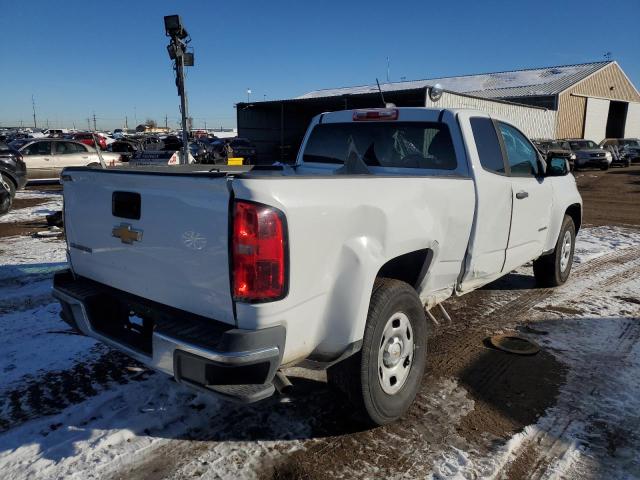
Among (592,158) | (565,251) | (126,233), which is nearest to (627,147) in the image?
(592,158)

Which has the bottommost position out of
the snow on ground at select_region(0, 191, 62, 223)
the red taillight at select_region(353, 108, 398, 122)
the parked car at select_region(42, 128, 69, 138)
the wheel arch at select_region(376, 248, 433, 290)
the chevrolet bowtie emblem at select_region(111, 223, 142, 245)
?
the snow on ground at select_region(0, 191, 62, 223)

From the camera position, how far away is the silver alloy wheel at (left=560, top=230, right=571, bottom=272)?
576 centimetres

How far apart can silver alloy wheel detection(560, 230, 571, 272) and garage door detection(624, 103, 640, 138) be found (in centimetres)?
4688

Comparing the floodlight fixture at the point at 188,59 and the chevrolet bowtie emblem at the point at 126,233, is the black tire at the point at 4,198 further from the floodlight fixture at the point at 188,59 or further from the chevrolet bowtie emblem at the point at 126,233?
the chevrolet bowtie emblem at the point at 126,233

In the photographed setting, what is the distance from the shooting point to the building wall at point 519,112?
2136cm

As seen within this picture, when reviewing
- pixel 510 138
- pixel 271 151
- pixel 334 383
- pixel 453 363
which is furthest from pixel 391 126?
pixel 271 151

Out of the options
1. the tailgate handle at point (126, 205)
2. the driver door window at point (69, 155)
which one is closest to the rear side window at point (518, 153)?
the tailgate handle at point (126, 205)

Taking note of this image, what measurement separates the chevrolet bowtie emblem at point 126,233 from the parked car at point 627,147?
33.3m

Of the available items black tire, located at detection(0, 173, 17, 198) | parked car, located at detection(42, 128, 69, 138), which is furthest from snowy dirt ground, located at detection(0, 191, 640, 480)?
parked car, located at detection(42, 128, 69, 138)

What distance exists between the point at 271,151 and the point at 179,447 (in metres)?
33.9

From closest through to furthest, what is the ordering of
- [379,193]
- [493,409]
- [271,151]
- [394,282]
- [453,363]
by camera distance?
[379,193] → [394,282] → [493,409] → [453,363] → [271,151]

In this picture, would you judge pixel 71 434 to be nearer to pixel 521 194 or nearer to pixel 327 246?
pixel 327 246

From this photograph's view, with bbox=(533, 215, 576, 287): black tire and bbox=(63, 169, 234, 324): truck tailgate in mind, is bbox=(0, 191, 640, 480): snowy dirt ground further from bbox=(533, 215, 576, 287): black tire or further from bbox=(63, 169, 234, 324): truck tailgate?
bbox=(533, 215, 576, 287): black tire

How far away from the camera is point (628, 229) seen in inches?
397
